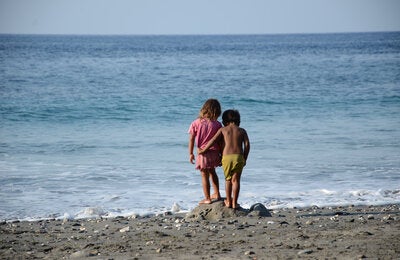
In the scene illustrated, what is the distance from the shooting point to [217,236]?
630 centimetres

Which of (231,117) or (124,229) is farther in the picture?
(231,117)

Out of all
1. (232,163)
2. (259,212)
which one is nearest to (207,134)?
(232,163)

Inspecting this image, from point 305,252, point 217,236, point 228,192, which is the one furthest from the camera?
point 228,192

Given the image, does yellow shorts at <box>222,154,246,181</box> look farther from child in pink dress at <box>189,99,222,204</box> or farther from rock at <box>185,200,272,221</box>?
rock at <box>185,200,272,221</box>

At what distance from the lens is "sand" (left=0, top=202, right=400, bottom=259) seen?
560 centimetres

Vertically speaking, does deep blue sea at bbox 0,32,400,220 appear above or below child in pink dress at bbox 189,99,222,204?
below

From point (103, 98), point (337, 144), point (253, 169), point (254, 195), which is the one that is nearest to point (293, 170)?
point (253, 169)

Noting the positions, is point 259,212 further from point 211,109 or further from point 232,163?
point 211,109

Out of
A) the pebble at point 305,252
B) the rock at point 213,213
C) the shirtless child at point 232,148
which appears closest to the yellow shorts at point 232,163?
the shirtless child at point 232,148

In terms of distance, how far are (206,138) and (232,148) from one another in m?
0.32

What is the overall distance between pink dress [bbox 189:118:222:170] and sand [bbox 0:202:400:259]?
1.49 ft

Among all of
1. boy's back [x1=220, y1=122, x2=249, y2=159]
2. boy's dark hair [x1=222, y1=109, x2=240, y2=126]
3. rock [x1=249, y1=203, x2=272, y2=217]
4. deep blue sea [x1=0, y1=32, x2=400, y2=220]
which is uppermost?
boy's dark hair [x1=222, y1=109, x2=240, y2=126]

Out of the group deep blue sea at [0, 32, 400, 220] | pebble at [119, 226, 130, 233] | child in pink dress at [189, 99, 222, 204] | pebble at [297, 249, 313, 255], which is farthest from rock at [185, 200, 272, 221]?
pebble at [297, 249, 313, 255]

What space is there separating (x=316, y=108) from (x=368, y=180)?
10.7 m
